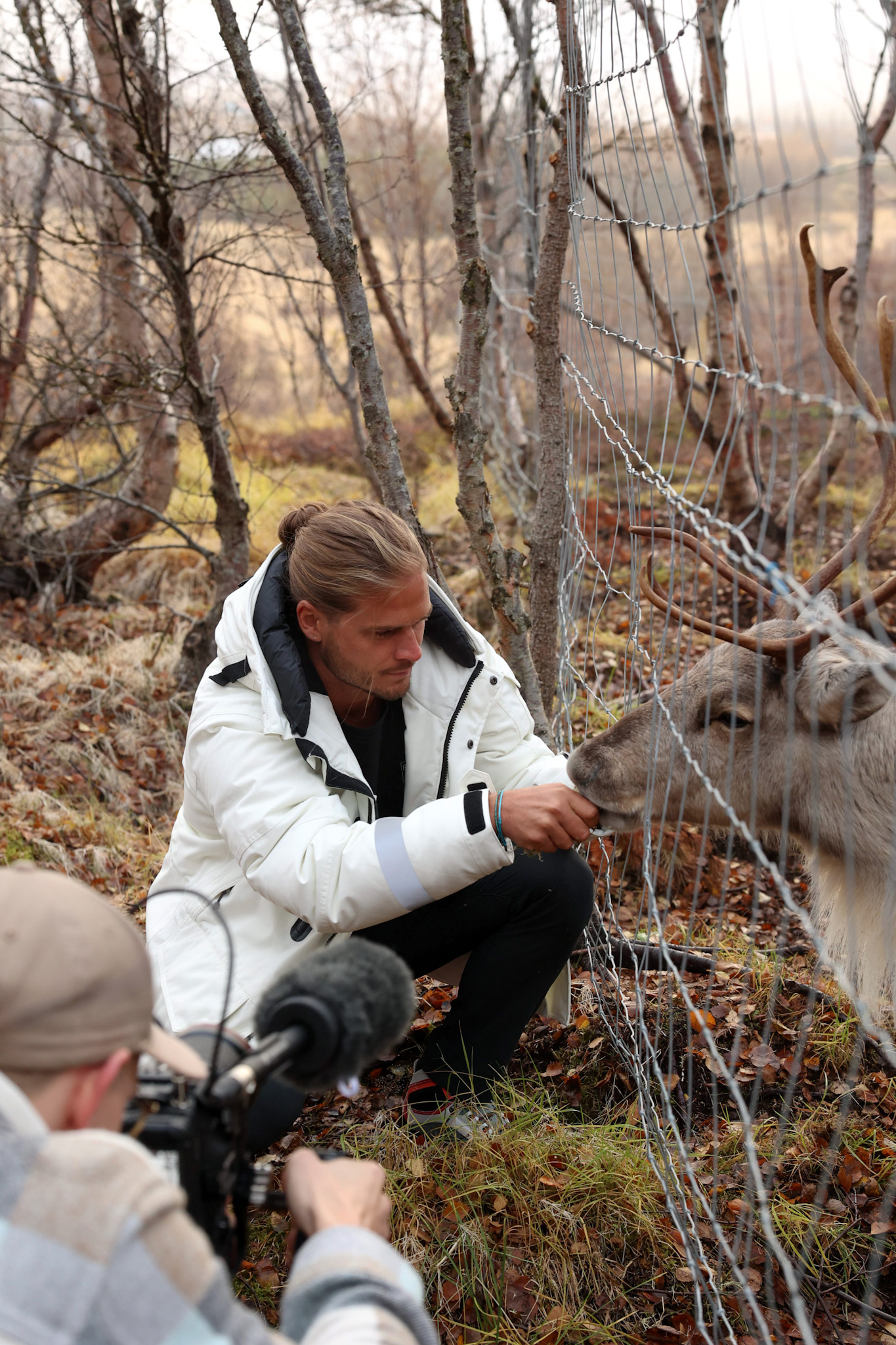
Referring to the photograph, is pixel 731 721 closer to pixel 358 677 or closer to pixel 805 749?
pixel 805 749

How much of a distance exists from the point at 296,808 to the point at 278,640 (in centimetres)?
46

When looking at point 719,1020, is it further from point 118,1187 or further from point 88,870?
point 88,870

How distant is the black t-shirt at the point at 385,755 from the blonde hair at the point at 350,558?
1.36 feet

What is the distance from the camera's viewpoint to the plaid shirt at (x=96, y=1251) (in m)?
1.08

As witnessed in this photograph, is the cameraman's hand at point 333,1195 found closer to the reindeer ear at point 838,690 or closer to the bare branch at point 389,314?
the reindeer ear at point 838,690

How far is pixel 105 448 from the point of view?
382 inches

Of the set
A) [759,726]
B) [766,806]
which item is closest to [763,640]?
[759,726]

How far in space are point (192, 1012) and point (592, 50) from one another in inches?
123

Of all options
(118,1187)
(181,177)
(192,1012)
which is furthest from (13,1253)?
(181,177)

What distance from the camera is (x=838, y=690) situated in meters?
2.30

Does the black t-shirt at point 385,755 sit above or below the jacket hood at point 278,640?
below

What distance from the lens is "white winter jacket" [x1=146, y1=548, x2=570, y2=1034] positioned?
2439 millimetres

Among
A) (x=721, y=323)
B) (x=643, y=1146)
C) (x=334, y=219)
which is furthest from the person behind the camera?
(x=721, y=323)

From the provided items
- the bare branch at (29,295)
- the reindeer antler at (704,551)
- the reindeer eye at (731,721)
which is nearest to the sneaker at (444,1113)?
the reindeer eye at (731,721)
